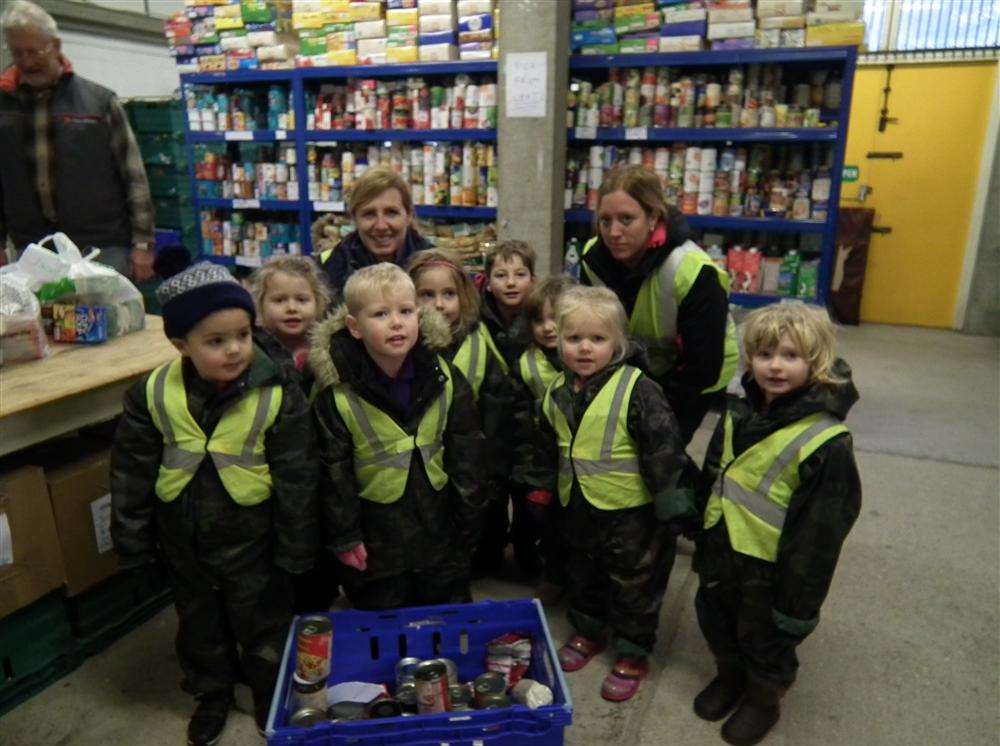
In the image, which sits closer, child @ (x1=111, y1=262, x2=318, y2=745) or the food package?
child @ (x1=111, y1=262, x2=318, y2=745)

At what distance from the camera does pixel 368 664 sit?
6.73 ft

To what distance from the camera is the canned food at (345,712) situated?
1795 mm

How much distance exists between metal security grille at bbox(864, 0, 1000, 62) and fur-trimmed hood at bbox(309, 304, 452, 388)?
613 centimetres

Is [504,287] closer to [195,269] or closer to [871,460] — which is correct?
[195,269]

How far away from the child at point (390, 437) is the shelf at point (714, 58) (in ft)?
9.34

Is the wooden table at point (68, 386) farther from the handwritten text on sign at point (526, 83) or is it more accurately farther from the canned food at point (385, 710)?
the handwritten text on sign at point (526, 83)

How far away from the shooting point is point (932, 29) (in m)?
6.57

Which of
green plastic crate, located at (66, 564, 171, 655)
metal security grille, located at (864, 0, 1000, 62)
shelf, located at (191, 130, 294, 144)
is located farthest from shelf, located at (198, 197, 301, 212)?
metal security grille, located at (864, 0, 1000, 62)

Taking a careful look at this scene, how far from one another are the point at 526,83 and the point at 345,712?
3.61 metres

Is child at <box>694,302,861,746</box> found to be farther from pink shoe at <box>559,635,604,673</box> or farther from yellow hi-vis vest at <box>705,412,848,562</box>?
pink shoe at <box>559,635,604,673</box>

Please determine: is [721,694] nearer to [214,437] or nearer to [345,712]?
[345,712]

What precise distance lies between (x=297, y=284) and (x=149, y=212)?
198 centimetres

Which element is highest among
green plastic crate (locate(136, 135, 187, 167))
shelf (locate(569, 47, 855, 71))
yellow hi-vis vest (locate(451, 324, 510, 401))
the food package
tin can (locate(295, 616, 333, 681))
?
shelf (locate(569, 47, 855, 71))

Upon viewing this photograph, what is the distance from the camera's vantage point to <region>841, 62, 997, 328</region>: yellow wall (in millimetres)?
6465
